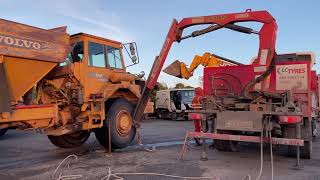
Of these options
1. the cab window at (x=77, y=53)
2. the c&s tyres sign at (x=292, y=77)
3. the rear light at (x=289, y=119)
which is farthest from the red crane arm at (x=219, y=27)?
the cab window at (x=77, y=53)

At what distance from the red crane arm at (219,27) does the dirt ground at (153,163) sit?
1.67m

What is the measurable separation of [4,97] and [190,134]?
382 centimetres

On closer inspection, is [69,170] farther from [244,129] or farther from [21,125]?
[244,129]

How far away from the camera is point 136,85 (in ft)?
→ 36.0

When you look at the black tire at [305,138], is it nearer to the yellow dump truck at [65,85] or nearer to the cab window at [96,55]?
the yellow dump truck at [65,85]

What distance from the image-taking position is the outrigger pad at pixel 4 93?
7020 mm

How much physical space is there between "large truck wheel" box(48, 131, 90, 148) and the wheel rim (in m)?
1.09

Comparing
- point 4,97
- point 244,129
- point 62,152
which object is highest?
point 4,97

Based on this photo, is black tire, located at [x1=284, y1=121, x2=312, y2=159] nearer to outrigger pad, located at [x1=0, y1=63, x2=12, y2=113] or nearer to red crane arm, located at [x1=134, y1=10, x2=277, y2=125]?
red crane arm, located at [x1=134, y1=10, x2=277, y2=125]

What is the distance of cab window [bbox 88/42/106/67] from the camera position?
32.1 feet

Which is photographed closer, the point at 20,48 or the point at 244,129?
the point at 20,48

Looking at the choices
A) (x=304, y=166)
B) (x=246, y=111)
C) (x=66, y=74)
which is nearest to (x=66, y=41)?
(x=66, y=74)

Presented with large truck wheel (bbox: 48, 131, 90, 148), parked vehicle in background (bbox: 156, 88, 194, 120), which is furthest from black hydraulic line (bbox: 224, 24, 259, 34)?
parked vehicle in background (bbox: 156, 88, 194, 120)

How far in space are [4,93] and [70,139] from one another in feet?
12.8
